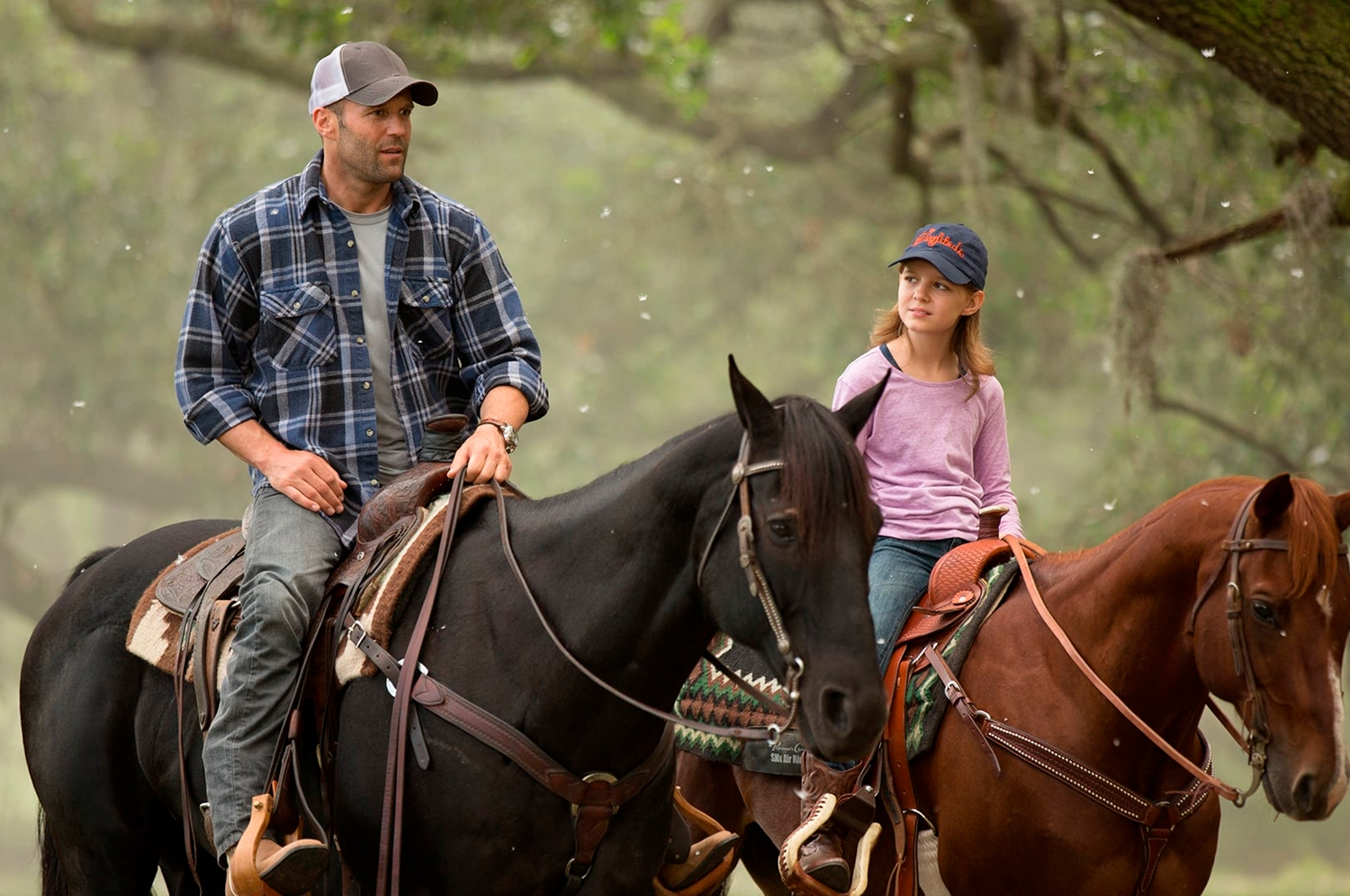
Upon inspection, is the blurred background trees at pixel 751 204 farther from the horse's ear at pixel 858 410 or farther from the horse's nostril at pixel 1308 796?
the horse's ear at pixel 858 410

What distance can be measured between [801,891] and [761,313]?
60.9ft

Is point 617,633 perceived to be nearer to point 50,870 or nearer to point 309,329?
point 309,329

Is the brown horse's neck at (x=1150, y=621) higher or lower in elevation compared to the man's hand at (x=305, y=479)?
lower

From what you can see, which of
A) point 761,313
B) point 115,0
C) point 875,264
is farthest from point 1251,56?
point 761,313

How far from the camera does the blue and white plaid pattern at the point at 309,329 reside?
166 inches

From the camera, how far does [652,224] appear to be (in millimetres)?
18766

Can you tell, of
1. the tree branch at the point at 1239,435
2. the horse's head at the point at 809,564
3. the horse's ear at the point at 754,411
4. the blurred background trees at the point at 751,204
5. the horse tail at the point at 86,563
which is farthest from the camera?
the tree branch at the point at 1239,435

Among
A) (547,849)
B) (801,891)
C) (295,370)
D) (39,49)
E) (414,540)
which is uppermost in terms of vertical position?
(39,49)

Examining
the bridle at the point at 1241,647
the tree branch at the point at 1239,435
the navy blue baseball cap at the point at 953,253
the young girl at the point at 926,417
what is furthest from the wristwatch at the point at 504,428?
the tree branch at the point at 1239,435

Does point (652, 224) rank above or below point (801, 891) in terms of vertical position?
above

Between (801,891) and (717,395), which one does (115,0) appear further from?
(801,891)

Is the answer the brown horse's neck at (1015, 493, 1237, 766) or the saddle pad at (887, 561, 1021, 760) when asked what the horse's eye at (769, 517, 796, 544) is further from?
the saddle pad at (887, 561, 1021, 760)

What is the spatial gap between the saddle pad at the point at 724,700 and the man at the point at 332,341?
4.11ft

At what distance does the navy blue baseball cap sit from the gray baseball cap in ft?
5.47
